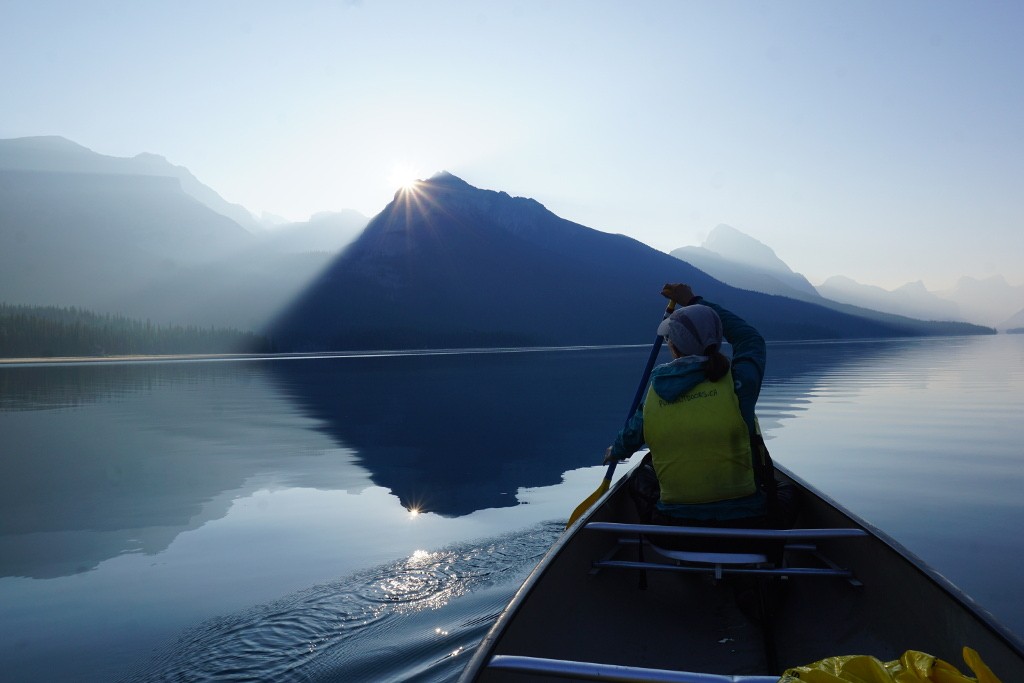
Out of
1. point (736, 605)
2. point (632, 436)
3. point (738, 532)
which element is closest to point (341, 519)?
point (632, 436)

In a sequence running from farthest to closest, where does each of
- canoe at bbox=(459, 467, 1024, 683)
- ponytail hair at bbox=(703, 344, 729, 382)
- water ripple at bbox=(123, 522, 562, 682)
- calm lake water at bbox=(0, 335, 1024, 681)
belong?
calm lake water at bbox=(0, 335, 1024, 681)
water ripple at bbox=(123, 522, 562, 682)
ponytail hair at bbox=(703, 344, 729, 382)
canoe at bbox=(459, 467, 1024, 683)

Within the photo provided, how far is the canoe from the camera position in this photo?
3854 millimetres

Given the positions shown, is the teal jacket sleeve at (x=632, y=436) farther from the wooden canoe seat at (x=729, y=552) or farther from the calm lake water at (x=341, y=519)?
the calm lake water at (x=341, y=519)

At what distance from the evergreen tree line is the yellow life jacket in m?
133

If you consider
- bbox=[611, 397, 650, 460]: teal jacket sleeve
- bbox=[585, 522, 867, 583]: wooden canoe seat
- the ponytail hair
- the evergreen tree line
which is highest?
the ponytail hair

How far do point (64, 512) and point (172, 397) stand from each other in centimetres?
2293

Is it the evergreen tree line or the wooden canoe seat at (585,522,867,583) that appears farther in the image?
the evergreen tree line

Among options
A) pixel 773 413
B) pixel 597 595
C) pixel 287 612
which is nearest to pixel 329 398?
pixel 773 413

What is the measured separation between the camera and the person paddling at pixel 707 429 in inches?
185

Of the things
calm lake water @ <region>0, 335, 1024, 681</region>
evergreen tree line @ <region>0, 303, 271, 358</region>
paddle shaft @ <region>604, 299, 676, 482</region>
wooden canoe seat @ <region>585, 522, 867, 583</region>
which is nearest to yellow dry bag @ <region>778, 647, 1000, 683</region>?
wooden canoe seat @ <region>585, 522, 867, 583</region>

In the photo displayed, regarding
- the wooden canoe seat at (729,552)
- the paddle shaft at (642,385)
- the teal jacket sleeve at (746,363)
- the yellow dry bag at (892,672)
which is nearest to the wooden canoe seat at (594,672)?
the yellow dry bag at (892,672)

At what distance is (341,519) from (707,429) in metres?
6.61

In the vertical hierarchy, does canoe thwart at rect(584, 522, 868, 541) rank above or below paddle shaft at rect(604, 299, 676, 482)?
below

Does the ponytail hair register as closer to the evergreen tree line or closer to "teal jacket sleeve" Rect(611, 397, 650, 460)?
"teal jacket sleeve" Rect(611, 397, 650, 460)
